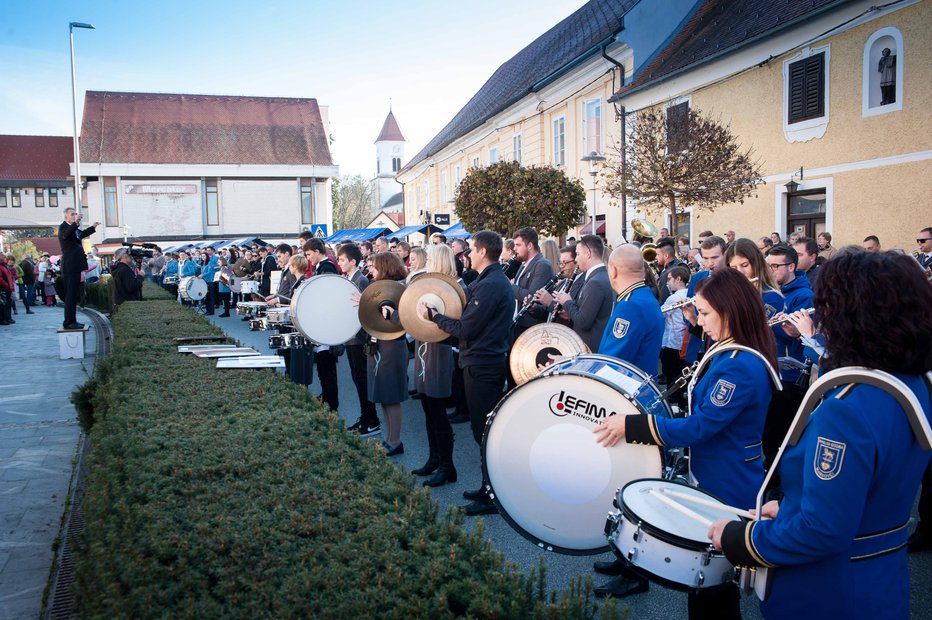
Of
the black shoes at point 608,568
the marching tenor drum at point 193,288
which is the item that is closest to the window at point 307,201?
the marching tenor drum at point 193,288

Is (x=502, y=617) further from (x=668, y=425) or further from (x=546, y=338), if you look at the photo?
(x=546, y=338)

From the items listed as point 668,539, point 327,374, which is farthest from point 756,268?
point 327,374

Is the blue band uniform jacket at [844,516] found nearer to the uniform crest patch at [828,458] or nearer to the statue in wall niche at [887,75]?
the uniform crest patch at [828,458]

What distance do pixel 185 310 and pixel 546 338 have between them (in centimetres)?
853

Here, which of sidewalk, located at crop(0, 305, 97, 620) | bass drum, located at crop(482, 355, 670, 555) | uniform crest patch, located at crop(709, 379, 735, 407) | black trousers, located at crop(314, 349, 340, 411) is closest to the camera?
uniform crest patch, located at crop(709, 379, 735, 407)

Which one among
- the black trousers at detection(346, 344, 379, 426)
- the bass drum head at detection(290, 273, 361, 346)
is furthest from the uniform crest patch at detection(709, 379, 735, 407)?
the black trousers at detection(346, 344, 379, 426)

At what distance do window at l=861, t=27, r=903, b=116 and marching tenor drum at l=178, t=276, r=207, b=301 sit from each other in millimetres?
18423

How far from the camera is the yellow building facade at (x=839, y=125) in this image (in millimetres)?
12781

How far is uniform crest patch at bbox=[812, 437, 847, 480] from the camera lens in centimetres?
197

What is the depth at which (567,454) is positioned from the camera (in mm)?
3396

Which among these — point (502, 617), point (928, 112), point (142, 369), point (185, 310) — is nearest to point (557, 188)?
point (928, 112)

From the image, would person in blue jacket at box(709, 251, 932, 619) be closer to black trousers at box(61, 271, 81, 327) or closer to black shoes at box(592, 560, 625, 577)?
black shoes at box(592, 560, 625, 577)

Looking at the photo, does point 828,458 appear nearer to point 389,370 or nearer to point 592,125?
point 389,370

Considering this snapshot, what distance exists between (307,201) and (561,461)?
5462 centimetres
